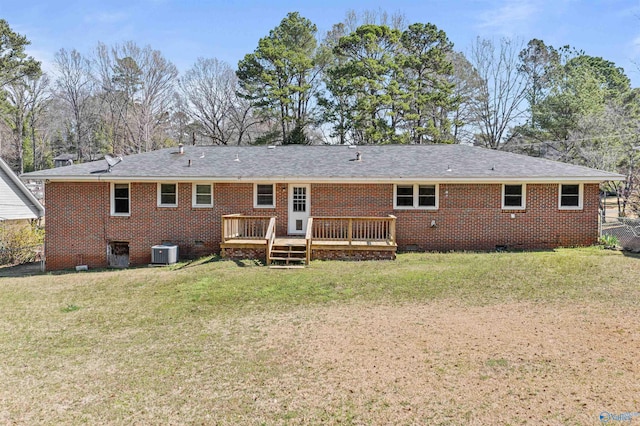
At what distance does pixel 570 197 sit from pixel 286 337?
12130 mm

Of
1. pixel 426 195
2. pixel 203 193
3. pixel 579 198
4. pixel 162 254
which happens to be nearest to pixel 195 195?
pixel 203 193

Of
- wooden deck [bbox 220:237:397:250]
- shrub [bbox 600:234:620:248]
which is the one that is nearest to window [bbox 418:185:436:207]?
wooden deck [bbox 220:237:397:250]

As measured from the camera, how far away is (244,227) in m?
14.7

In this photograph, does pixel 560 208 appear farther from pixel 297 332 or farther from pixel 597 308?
pixel 297 332

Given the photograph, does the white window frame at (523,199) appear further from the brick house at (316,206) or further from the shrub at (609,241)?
the shrub at (609,241)

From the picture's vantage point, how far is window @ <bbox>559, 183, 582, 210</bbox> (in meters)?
14.1

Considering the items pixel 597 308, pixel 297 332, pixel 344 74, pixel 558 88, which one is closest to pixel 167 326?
pixel 297 332

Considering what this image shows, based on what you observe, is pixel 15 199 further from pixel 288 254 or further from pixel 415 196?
pixel 415 196

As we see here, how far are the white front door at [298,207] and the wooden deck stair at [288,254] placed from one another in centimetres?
142

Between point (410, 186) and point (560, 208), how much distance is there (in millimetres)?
5222

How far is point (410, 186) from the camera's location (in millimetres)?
14773

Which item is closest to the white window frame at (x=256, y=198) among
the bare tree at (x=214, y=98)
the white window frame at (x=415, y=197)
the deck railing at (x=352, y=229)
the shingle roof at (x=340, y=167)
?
the shingle roof at (x=340, y=167)

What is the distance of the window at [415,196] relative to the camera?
14641 millimetres

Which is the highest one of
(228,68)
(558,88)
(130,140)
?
(228,68)
